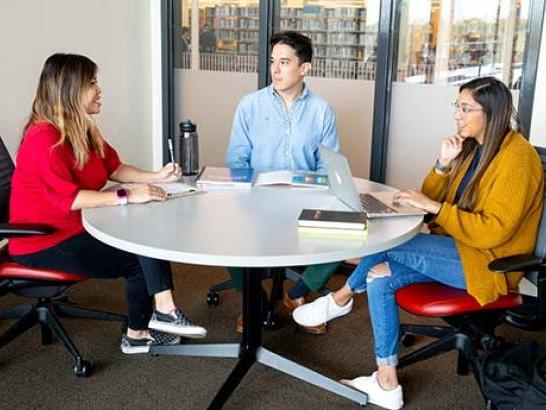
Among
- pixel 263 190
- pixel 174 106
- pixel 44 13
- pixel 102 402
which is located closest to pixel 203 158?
pixel 174 106

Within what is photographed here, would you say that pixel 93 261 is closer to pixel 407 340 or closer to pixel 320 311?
pixel 320 311

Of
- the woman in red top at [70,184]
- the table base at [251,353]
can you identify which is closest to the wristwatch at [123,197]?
the woman in red top at [70,184]

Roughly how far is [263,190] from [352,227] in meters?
0.63

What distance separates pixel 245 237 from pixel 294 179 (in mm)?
756

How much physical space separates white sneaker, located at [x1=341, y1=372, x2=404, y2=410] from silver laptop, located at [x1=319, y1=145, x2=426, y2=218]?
2.10 feet

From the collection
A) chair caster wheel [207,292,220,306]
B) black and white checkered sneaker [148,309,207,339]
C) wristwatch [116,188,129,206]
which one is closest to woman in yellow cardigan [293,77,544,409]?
black and white checkered sneaker [148,309,207,339]

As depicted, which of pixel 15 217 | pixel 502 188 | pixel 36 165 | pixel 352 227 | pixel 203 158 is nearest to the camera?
pixel 352 227

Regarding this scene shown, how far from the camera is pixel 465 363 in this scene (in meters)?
2.45

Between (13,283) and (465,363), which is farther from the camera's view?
(465,363)

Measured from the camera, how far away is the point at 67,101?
7.57 feet

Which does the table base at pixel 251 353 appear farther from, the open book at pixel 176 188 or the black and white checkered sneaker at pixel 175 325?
the open book at pixel 176 188

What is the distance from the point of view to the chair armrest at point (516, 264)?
1.87m

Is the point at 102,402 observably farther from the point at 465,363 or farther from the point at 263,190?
the point at 465,363

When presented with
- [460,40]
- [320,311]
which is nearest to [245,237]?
[320,311]
